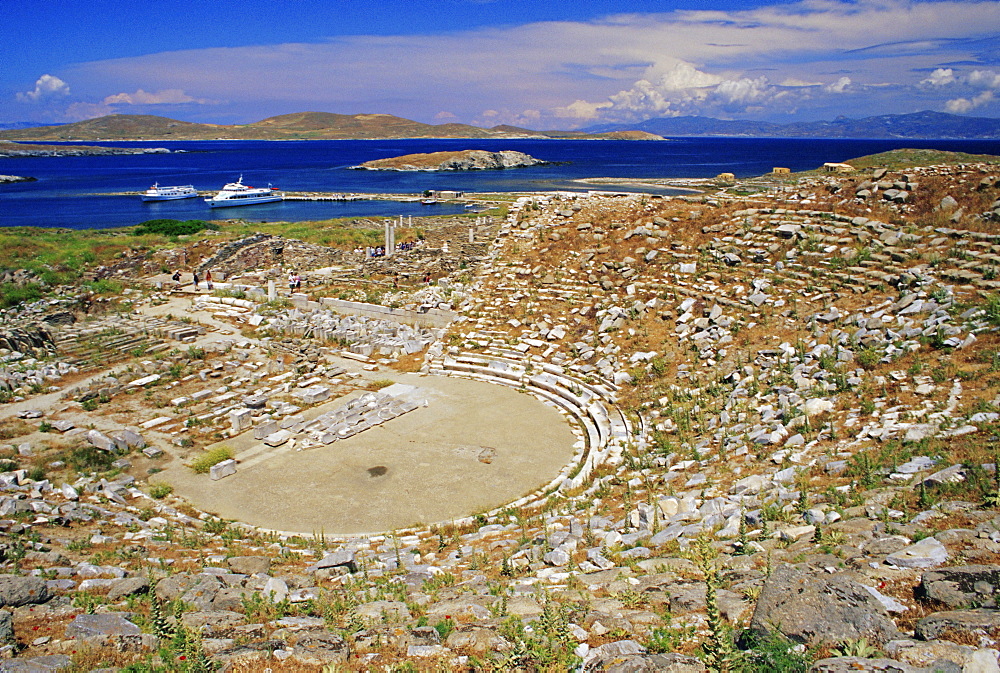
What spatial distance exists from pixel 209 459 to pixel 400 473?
13.6 feet

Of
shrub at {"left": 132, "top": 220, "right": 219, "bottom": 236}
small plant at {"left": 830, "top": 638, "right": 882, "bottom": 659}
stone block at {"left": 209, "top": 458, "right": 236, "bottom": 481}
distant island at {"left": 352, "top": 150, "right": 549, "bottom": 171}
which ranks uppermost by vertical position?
distant island at {"left": 352, "top": 150, "right": 549, "bottom": 171}

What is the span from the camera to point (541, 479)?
12.0 meters

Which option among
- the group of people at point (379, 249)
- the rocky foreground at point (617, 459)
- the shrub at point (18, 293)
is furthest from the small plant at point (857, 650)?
the group of people at point (379, 249)

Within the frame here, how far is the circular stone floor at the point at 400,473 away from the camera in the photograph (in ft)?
36.0

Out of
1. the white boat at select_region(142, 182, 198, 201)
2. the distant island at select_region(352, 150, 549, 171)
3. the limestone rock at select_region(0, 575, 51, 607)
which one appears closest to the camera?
the limestone rock at select_region(0, 575, 51, 607)

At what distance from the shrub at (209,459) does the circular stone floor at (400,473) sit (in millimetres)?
192

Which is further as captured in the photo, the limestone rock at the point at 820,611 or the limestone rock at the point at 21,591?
the limestone rock at the point at 21,591

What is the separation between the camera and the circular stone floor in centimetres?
1098

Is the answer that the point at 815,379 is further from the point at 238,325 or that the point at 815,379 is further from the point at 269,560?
the point at 238,325

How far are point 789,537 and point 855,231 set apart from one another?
41.7 feet

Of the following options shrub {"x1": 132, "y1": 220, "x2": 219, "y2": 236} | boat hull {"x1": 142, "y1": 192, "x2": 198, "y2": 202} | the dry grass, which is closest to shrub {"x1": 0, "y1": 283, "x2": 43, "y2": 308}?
the dry grass

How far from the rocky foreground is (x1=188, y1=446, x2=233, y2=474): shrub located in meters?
0.42

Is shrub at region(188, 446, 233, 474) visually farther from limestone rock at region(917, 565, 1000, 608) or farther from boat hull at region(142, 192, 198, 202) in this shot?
boat hull at region(142, 192, 198, 202)

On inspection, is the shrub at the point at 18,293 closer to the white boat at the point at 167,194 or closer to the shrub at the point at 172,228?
the shrub at the point at 172,228
